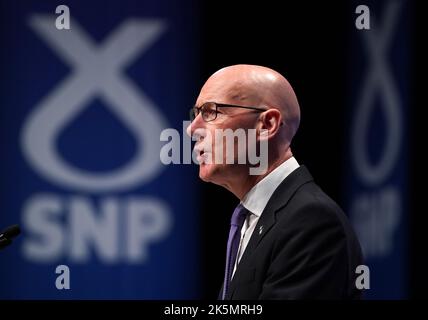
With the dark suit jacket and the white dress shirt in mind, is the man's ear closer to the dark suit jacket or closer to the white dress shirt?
the white dress shirt

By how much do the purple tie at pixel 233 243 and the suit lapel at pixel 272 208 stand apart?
110mm

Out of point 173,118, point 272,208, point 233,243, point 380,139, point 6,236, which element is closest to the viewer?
point 6,236

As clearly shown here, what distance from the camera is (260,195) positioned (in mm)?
2309

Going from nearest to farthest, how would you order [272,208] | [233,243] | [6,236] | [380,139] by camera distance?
1. [6,236]
2. [272,208]
3. [233,243]
4. [380,139]

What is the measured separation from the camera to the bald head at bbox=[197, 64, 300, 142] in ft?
7.70

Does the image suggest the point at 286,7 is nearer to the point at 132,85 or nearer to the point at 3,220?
the point at 132,85

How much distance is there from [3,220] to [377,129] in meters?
2.14

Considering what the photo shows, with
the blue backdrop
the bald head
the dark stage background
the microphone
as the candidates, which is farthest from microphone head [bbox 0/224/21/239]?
the blue backdrop

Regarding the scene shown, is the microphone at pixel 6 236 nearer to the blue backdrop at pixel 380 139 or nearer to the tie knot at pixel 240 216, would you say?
the tie knot at pixel 240 216

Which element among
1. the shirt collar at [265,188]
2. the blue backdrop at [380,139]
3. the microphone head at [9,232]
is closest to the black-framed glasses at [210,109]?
the shirt collar at [265,188]

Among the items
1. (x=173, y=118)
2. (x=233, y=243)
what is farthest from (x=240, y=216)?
(x=173, y=118)

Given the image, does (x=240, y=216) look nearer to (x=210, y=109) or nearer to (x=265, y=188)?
(x=265, y=188)

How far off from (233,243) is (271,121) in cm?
39
